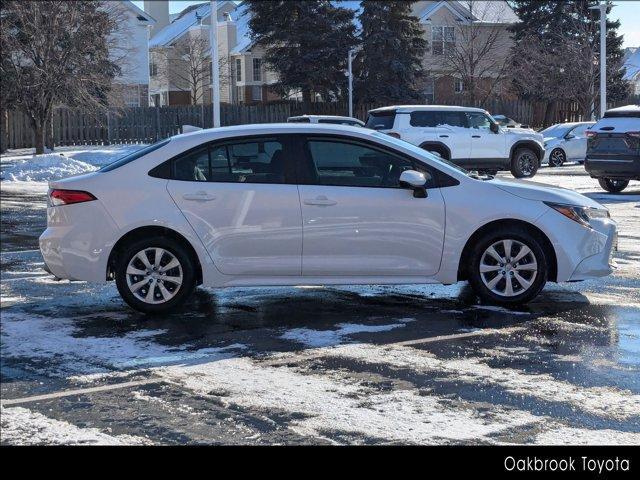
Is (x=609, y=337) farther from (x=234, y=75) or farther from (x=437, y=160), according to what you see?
(x=234, y=75)

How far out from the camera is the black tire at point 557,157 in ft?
106

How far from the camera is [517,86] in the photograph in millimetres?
59812

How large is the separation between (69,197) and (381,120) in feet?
56.3

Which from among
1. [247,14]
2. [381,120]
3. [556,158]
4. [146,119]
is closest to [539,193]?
[381,120]

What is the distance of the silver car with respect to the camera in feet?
105

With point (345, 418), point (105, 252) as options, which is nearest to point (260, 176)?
point (105, 252)

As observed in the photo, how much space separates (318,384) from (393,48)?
154 ft

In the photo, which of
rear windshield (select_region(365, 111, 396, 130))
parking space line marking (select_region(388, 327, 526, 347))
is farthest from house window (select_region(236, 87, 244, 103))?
parking space line marking (select_region(388, 327, 526, 347))

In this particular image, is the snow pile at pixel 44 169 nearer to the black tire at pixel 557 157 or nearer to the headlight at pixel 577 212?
the black tire at pixel 557 157

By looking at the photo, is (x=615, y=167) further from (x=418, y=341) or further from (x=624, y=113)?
(x=418, y=341)

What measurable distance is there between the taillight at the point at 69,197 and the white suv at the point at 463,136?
16224mm

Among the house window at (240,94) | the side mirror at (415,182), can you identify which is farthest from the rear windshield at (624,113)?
the house window at (240,94)

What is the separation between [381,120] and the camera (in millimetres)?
25516

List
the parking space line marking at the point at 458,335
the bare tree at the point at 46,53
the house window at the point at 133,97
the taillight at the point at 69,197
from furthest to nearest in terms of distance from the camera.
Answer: the house window at the point at 133,97
the bare tree at the point at 46,53
the taillight at the point at 69,197
the parking space line marking at the point at 458,335
